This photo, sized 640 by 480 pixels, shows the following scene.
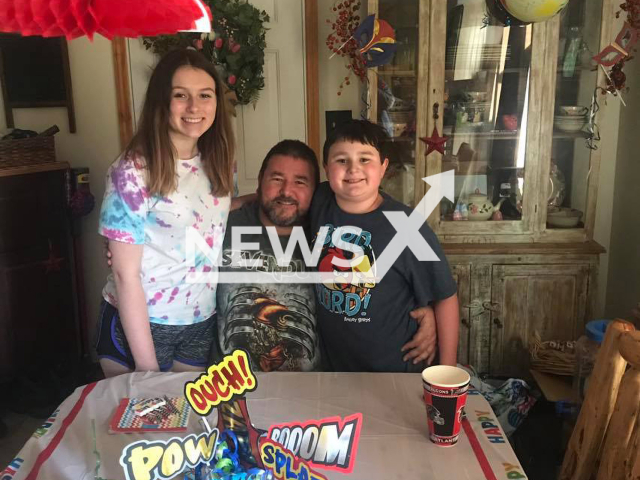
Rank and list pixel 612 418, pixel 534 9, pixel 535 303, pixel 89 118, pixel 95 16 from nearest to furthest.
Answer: pixel 95 16, pixel 612 418, pixel 534 9, pixel 535 303, pixel 89 118

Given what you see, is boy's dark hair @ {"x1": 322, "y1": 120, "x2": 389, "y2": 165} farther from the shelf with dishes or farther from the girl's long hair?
the shelf with dishes

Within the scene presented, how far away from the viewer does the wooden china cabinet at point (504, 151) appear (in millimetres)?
2555

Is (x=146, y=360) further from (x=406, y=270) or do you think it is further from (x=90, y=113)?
(x=90, y=113)

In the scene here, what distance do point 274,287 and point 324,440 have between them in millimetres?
694

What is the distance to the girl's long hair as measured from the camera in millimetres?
1496

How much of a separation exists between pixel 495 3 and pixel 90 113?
6.51ft

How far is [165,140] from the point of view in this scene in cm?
152

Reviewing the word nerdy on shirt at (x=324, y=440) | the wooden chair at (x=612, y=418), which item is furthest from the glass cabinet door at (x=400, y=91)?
the word nerdy on shirt at (x=324, y=440)

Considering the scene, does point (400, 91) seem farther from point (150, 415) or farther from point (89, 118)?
point (150, 415)

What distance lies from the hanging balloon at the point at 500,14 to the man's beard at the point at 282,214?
1.47 metres

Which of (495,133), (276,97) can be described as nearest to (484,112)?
(495,133)

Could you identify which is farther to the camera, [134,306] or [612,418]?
[134,306]

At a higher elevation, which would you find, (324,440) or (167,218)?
(167,218)

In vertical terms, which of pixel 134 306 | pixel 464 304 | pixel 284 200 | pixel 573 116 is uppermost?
pixel 573 116
